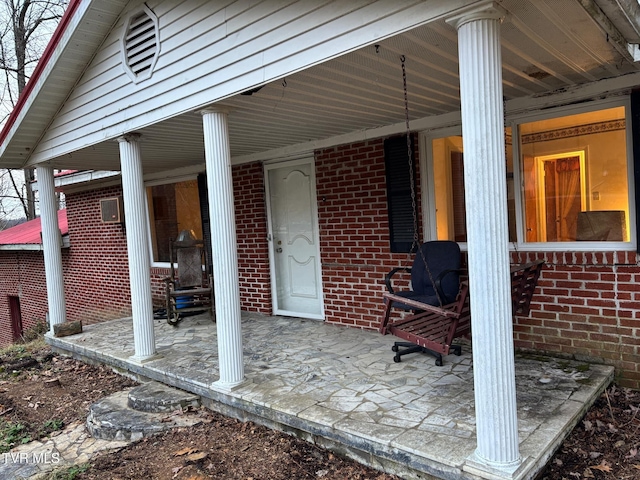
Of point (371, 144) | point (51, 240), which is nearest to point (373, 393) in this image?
point (371, 144)

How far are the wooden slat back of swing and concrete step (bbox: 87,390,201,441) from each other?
1748 mm

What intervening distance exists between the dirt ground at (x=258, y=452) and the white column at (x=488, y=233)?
0.61 meters

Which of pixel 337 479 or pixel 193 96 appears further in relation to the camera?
pixel 193 96

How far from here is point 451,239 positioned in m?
4.67

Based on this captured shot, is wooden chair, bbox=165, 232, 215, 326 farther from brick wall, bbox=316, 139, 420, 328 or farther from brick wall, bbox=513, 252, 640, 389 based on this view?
brick wall, bbox=513, 252, 640, 389

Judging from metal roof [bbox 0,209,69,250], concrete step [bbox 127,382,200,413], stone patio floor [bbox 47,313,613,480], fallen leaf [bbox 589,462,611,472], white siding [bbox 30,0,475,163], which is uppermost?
white siding [bbox 30,0,475,163]

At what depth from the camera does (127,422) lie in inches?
142

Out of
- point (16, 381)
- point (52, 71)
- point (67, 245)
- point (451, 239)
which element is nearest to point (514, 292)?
point (451, 239)

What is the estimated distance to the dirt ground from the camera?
2684 mm

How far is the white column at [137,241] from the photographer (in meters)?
4.53

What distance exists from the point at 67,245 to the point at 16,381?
483 centimetres

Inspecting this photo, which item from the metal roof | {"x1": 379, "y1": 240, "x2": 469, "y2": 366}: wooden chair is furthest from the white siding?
the metal roof

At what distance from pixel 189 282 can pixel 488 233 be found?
4888mm

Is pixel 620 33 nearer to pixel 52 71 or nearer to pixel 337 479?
pixel 337 479
